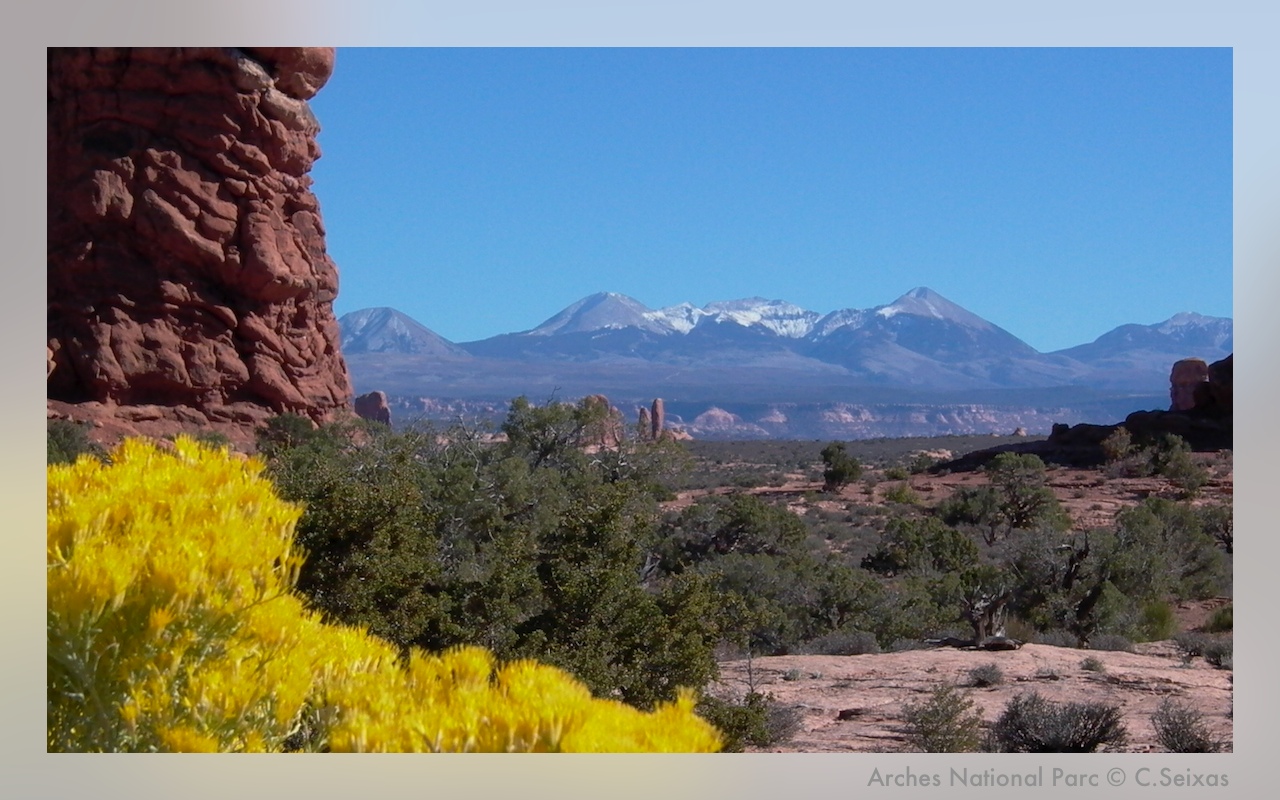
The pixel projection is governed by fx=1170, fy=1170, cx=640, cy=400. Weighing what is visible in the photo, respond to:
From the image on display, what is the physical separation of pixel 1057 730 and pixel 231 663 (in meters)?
5.31

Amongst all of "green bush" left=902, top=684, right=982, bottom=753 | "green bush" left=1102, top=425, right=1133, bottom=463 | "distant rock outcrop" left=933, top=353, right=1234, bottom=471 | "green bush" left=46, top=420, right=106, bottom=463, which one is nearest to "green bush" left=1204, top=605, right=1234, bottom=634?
"green bush" left=902, top=684, right=982, bottom=753

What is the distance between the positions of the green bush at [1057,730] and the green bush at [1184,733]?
0.77 feet

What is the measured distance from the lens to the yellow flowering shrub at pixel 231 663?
8.86ft

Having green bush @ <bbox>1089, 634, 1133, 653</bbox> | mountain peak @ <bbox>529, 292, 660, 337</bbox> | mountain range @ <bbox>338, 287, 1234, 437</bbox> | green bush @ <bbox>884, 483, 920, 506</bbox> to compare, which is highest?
mountain peak @ <bbox>529, 292, 660, 337</bbox>

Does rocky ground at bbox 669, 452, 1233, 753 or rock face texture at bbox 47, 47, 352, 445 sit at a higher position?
rock face texture at bbox 47, 47, 352, 445

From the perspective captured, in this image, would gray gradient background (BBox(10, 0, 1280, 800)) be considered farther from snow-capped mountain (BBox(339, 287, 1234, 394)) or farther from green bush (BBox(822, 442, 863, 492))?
snow-capped mountain (BBox(339, 287, 1234, 394))

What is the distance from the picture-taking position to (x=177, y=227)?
79.0 ft

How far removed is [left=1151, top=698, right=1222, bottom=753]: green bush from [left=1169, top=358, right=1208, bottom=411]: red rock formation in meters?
29.3

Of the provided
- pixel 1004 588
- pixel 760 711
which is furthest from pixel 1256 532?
pixel 1004 588

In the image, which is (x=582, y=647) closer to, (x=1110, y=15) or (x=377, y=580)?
(x=377, y=580)

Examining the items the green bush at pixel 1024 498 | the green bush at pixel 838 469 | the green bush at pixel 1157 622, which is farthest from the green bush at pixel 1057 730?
the green bush at pixel 838 469

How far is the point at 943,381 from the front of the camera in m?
98.7

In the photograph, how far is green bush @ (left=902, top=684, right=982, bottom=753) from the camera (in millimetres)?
7062

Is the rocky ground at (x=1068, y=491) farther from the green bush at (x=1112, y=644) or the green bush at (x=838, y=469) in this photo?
the green bush at (x=1112, y=644)
